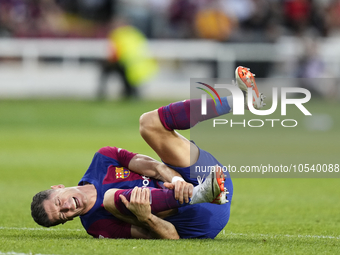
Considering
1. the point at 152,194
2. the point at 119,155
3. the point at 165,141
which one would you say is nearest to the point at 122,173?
the point at 119,155

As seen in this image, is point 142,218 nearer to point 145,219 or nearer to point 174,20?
point 145,219

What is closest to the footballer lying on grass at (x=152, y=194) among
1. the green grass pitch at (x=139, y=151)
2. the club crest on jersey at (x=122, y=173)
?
the club crest on jersey at (x=122, y=173)

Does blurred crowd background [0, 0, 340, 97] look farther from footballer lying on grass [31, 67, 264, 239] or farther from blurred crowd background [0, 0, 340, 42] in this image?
footballer lying on grass [31, 67, 264, 239]

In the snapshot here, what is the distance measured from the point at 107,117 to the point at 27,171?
6.38 metres

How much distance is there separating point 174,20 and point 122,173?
14.0 metres

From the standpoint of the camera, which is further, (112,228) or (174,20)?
(174,20)

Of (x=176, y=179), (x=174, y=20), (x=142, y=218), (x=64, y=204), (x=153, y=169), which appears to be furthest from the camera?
(x=174, y=20)

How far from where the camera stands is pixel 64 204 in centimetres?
455

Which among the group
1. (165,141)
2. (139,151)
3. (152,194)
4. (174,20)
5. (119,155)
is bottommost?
(139,151)

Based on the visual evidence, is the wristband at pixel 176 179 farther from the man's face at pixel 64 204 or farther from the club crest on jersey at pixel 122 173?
the man's face at pixel 64 204

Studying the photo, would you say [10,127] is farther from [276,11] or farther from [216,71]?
[276,11]

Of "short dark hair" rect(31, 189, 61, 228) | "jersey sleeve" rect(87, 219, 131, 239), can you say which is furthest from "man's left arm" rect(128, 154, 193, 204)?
"short dark hair" rect(31, 189, 61, 228)

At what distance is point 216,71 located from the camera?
636 inches

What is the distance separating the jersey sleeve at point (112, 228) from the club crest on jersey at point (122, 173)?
0.40 m
